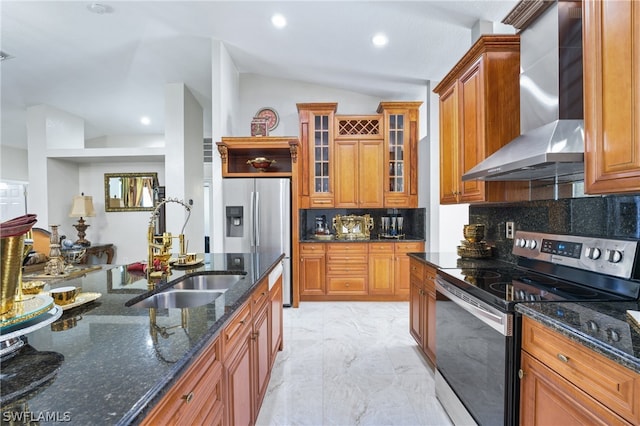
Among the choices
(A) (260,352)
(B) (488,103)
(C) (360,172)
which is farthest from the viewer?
(C) (360,172)

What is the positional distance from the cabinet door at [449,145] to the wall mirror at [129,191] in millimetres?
5308

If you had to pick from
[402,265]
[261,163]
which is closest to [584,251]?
[402,265]

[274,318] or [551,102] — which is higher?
[551,102]

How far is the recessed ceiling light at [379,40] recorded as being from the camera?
315cm

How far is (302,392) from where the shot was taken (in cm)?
208

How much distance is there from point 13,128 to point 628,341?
853 cm

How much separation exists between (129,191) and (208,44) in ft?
11.3

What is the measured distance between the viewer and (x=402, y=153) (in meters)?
4.27

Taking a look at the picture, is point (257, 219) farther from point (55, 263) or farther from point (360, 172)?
point (55, 263)

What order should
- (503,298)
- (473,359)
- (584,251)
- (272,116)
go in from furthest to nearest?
(272,116), (473,359), (584,251), (503,298)

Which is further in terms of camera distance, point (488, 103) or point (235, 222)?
point (235, 222)

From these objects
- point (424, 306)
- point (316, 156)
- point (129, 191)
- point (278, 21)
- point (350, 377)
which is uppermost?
point (278, 21)

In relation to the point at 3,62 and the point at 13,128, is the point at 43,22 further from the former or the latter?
the point at 13,128

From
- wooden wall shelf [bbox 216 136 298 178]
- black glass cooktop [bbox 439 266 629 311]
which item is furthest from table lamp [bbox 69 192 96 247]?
black glass cooktop [bbox 439 266 629 311]
